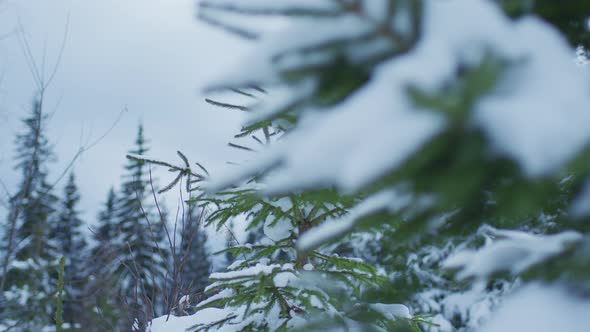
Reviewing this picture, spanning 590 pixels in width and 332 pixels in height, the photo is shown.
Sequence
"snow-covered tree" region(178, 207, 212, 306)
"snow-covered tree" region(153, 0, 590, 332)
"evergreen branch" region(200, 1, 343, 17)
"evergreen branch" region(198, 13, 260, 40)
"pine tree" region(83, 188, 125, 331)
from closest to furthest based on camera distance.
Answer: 1. "snow-covered tree" region(153, 0, 590, 332)
2. "evergreen branch" region(200, 1, 343, 17)
3. "evergreen branch" region(198, 13, 260, 40)
4. "snow-covered tree" region(178, 207, 212, 306)
5. "pine tree" region(83, 188, 125, 331)

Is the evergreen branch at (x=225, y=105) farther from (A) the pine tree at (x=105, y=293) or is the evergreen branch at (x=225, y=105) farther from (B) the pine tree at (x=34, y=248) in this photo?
(B) the pine tree at (x=34, y=248)

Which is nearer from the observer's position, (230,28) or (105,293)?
(230,28)

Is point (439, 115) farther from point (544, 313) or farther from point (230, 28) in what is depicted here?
point (230, 28)

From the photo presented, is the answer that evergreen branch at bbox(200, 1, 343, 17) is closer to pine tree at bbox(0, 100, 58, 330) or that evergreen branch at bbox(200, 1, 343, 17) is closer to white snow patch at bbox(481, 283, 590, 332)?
white snow patch at bbox(481, 283, 590, 332)

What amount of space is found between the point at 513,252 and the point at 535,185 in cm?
26

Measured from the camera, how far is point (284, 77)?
0.87 meters

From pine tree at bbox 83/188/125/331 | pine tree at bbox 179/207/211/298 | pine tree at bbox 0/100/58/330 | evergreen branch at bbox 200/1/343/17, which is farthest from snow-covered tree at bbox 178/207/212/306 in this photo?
evergreen branch at bbox 200/1/343/17

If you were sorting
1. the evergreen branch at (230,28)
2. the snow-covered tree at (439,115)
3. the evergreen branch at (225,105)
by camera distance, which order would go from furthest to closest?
the evergreen branch at (225,105) < the evergreen branch at (230,28) < the snow-covered tree at (439,115)

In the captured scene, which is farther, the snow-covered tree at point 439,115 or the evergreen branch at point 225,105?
the evergreen branch at point 225,105

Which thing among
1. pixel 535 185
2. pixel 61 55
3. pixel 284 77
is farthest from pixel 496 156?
pixel 61 55

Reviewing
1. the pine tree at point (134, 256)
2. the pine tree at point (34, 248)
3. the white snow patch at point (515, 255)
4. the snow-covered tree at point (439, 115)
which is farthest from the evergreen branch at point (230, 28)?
the pine tree at point (34, 248)

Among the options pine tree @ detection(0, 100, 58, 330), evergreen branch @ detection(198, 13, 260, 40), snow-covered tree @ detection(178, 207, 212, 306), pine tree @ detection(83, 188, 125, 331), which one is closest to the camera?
evergreen branch @ detection(198, 13, 260, 40)

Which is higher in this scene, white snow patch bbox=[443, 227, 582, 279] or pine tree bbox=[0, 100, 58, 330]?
pine tree bbox=[0, 100, 58, 330]

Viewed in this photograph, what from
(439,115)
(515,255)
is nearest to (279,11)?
(439,115)
